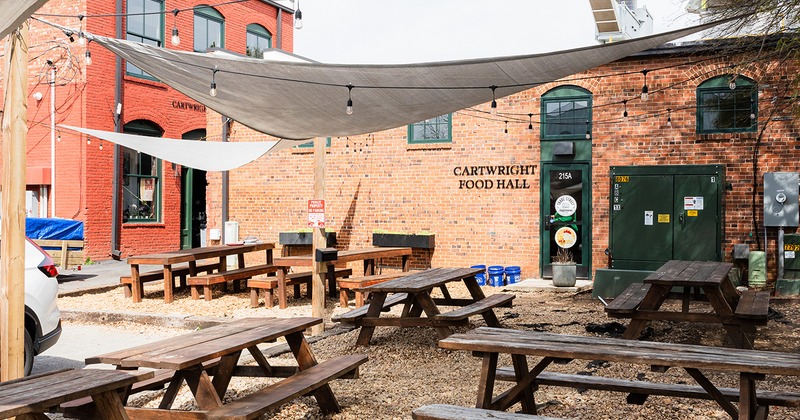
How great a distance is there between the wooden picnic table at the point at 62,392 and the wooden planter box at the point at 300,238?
33.0 feet

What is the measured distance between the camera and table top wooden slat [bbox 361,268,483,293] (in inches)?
254

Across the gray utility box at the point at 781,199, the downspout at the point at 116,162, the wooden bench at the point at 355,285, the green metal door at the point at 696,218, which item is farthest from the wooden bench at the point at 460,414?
the downspout at the point at 116,162

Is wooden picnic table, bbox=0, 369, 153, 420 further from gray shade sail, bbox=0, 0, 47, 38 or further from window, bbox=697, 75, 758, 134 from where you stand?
window, bbox=697, 75, 758, 134

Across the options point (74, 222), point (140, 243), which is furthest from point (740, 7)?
point (140, 243)

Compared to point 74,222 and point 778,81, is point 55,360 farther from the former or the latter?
point 778,81

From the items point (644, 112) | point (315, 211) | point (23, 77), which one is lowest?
point (315, 211)

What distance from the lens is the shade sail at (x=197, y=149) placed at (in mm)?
9047

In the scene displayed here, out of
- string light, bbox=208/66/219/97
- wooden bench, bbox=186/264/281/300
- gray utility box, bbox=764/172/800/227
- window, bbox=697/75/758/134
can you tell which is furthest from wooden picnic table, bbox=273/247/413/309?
gray utility box, bbox=764/172/800/227

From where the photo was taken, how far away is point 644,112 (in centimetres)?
1138

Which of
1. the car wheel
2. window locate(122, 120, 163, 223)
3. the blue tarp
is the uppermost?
window locate(122, 120, 163, 223)

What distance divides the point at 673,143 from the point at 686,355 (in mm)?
8316

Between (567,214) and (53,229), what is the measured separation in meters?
9.62

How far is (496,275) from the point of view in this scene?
11.8 m

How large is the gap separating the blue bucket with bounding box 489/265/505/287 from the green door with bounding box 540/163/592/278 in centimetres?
71
